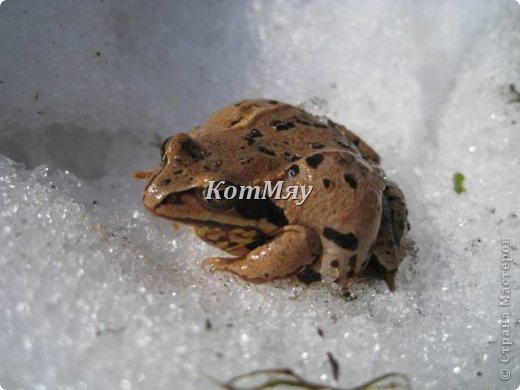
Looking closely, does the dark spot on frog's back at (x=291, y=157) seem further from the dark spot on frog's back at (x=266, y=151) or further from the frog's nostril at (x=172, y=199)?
the frog's nostril at (x=172, y=199)

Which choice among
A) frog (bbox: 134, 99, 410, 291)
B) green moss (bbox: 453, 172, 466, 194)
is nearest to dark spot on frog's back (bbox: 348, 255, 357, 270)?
frog (bbox: 134, 99, 410, 291)

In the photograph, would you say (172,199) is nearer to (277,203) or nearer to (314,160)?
(277,203)

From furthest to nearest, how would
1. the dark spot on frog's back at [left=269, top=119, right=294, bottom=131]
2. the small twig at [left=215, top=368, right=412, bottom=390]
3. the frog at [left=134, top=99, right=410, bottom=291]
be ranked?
the dark spot on frog's back at [left=269, top=119, right=294, bottom=131], the frog at [left=134, top=99, right=410, bottom=291], the small twig at [left=215, top=368, right=412, bottom=390]

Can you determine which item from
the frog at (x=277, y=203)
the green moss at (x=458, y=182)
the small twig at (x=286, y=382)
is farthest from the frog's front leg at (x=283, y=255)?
the green moss at (x=458, y=182)

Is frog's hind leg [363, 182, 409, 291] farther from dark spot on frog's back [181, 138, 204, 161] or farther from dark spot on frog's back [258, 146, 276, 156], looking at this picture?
dark spot on frog's back [181, 138, 204, 161]

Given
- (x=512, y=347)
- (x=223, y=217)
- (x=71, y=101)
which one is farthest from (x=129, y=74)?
(x=512, y=347)

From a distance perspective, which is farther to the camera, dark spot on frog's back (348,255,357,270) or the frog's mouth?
dark spot on frog's back (348,255,357,270)
